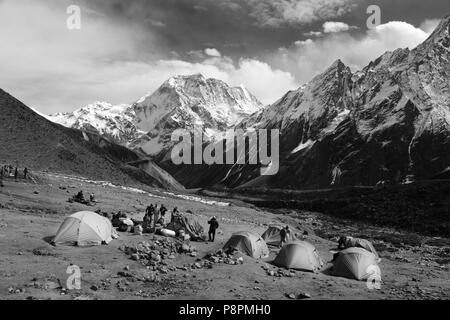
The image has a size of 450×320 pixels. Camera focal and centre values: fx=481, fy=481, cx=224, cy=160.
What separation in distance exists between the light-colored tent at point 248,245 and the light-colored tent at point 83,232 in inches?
308

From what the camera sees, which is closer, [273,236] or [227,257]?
[227,257]

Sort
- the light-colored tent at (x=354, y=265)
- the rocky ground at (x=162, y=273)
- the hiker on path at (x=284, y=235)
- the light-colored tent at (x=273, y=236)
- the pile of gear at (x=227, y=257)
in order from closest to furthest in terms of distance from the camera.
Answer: the rocky ground at (x=162, y=273)
the light-colored tent at (x=354, y=265)
the pile of gear at (x=227, y=257)
the hiker on path at (x=284, y=235)
the light-colored tent at (x=273, y=236)

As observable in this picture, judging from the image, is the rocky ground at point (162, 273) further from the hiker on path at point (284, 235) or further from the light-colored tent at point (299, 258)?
the hiker on path at point (284, 235)

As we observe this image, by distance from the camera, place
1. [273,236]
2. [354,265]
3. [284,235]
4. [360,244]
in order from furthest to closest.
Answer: [273,236] < [284,235] < [360,244] < [354,265]

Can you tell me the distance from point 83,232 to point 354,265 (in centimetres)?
1608

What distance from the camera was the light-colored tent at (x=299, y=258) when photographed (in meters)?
28.4

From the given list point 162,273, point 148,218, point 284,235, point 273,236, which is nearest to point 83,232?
point 162,273

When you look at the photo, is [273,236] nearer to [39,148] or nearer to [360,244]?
[360,244]

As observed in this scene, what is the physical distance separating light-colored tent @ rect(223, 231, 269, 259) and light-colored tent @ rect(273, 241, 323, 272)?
2169 millimetres

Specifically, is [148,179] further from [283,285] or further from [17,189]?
[283,285]

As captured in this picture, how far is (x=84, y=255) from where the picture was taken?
2675 cm

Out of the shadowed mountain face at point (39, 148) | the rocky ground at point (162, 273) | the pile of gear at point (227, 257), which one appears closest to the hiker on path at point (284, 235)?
the rocky ground at point (162, 273)

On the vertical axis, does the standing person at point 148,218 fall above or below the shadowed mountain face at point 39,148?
below

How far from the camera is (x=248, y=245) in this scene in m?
31.1
